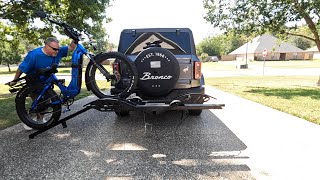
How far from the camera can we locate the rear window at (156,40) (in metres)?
5.00

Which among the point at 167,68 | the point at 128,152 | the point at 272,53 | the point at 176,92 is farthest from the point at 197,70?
the point at 272,53

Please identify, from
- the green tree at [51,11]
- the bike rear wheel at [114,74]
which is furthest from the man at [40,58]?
the green tree at [51,11]

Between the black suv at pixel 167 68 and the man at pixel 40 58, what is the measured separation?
50.8 inches

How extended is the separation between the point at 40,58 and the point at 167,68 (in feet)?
7.68

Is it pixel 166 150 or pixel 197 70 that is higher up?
pixel 197 70

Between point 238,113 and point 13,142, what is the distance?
5.29 meters

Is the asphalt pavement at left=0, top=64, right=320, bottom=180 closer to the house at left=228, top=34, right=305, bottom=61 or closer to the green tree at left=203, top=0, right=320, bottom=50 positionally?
the green tree at left=203, top=0, right=320, bottom=50

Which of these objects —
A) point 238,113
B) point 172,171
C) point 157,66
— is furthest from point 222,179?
point 238,113

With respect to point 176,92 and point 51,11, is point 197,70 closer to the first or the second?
point 176,92

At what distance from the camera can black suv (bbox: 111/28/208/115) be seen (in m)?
4.12

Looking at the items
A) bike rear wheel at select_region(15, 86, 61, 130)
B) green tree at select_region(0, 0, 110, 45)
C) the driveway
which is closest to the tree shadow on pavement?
the driveway

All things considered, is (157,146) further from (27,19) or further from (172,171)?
(27,19)

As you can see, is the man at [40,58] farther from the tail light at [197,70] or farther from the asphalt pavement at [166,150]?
the tail light at [197,70]

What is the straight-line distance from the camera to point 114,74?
14.9 feet
